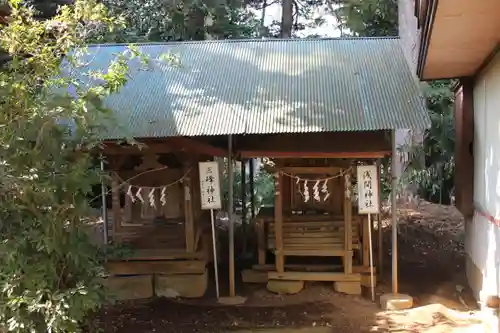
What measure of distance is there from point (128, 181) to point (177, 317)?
2.21 m

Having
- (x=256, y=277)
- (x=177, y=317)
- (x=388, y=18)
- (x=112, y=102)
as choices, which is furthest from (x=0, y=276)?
(x=388, y=18)

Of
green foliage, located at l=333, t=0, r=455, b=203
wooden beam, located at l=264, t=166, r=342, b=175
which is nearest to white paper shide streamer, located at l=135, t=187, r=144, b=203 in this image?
wooden beam, located at l=264, t=166, r=342, b=175

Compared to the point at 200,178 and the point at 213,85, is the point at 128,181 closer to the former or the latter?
the point at 200,178

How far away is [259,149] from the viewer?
870cm

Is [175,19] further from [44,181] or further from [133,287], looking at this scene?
[44,181]

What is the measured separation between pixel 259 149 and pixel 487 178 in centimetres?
327

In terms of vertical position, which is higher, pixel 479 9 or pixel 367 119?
pixel 479 9

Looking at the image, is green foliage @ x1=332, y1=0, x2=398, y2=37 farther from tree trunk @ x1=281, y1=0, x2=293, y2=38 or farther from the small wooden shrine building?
the small wooden shrine building

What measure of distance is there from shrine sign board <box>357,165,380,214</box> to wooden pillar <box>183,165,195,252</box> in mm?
2619

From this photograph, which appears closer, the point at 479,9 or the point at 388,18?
the point at 479,9

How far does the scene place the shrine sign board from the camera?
8.35m

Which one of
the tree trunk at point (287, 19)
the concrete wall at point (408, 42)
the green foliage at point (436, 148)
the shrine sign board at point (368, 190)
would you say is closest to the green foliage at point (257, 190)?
the concrete wall at point (408, 42)

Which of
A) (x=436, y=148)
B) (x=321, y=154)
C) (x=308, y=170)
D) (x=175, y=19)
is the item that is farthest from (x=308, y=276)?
(x=175, y=19)

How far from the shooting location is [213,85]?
924cm
